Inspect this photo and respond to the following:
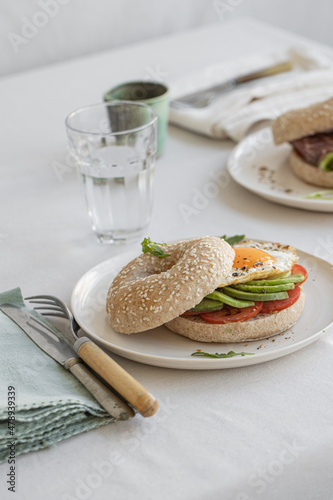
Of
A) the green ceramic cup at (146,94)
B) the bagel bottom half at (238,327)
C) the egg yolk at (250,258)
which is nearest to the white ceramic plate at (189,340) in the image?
the bagel bottom half at (238,327)

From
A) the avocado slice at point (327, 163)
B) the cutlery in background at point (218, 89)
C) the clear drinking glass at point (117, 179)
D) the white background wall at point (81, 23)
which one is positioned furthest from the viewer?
the white background wall at point (81, 23)

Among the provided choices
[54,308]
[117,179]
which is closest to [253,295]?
[54,308]

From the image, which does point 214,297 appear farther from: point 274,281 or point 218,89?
point 218,89

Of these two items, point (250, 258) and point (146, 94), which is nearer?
point (250, 258)

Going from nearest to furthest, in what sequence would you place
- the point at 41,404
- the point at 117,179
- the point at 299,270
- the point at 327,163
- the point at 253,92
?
the point at 41,404 → the point at 299,270 → the point at 117,179 → the point at 327,163 → the point at 253,92

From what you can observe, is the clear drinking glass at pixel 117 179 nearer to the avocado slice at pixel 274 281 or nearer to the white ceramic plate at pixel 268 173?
the white ceramic plate at pixel 268 173

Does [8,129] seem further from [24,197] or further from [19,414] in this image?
[19,414]
